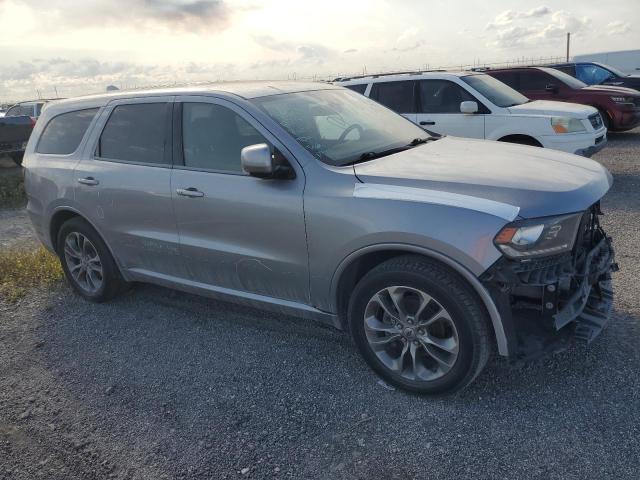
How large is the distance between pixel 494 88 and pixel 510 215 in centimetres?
662

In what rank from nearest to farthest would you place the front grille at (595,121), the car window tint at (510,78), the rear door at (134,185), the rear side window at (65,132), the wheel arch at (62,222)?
1. the rear door at (134,185)
2. the wheel arch at (62,222)
3. the rear side window at (65,132)
4. the front grille at (595,121)
5. the car window tint at (510,78)

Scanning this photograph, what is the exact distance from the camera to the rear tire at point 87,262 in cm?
468

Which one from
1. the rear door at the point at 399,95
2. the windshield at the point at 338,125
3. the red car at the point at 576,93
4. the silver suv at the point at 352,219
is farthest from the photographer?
the red car at the point at 576,93

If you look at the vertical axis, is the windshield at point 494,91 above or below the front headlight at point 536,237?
above

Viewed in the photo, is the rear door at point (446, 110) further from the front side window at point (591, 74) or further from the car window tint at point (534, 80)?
the front side window at point (591, 74)

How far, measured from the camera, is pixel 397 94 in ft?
28.8

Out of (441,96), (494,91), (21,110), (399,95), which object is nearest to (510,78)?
(494,91)

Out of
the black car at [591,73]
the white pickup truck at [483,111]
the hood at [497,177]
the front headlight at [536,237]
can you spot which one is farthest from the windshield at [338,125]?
the black car at [591,73]

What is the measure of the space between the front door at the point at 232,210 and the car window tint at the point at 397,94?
5.45 metres

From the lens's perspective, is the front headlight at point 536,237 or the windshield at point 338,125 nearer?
the front headlight at point 536,237

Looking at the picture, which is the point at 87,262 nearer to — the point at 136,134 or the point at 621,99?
the point at 136,134

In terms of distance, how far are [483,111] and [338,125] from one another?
5015mm

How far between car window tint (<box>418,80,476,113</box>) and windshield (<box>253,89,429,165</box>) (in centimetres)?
432

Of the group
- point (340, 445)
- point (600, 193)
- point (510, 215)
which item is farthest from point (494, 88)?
point (340, 445)
